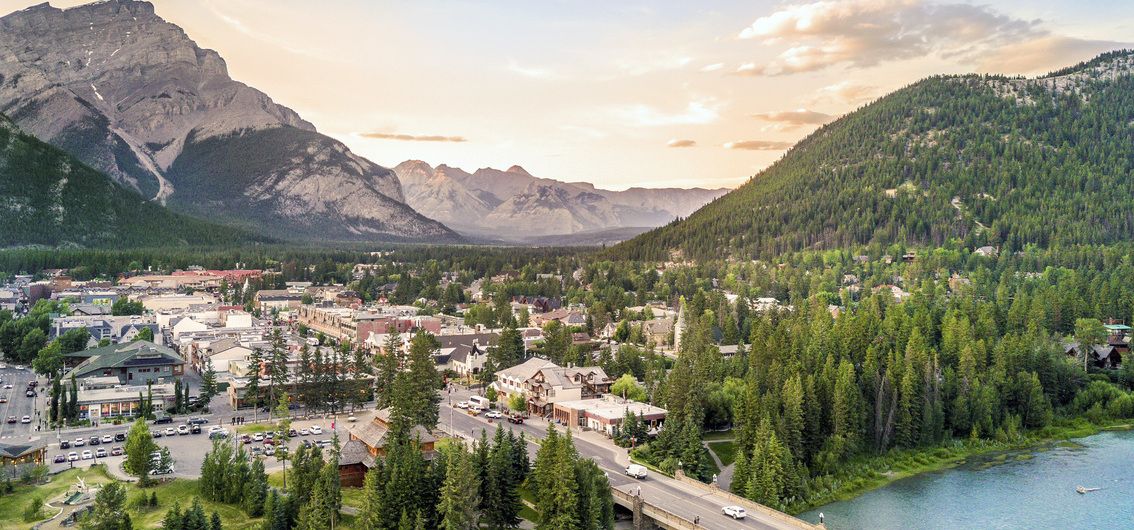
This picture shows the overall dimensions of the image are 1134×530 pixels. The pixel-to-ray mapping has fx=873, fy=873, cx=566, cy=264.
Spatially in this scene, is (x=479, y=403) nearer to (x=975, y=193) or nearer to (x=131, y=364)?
(x=131, y=364)

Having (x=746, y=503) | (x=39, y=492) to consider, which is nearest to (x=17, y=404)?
(x=39, y=492)

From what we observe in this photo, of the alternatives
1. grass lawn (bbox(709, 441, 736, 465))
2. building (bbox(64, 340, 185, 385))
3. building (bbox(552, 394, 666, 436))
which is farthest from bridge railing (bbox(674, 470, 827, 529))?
building (bbox(64, 340, 185, 385))

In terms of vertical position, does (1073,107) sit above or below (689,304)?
above

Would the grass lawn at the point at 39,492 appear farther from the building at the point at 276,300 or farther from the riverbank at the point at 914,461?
the building at the point at 276,300

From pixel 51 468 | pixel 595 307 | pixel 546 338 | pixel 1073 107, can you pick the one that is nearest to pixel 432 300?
pixel 595 307

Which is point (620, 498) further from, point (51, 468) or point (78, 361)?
point (78, 361)
